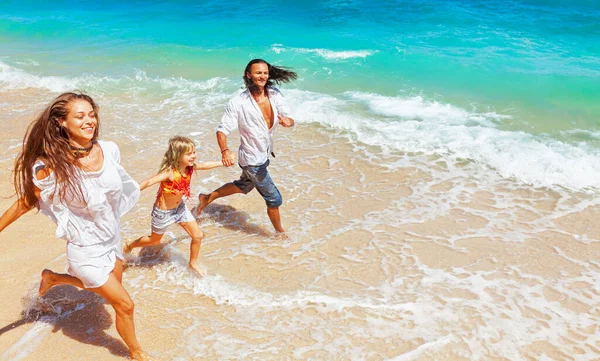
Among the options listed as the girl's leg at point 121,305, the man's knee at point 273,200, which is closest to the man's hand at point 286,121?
the man's knee at point 273,200

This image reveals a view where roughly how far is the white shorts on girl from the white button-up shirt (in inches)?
33.2

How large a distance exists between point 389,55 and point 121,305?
12.8 meters

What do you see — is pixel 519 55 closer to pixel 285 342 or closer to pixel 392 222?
pixel 392 222

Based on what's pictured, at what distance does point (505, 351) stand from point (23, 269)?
4554mm

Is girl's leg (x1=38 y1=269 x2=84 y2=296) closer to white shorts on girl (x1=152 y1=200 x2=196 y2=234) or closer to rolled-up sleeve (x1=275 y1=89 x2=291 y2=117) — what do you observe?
white shorts on girl (x1=152 y1=200 x2=196 y2=234)

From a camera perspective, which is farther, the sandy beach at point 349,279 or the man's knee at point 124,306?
the sandy beach at point 349,279

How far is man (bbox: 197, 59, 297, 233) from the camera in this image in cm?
505

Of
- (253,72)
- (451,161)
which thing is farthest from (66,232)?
(451,161)

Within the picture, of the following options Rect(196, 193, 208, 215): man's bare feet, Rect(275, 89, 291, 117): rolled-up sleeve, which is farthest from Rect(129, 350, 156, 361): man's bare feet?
Rect(275, 89, 291, 117): rolled-up sleeve

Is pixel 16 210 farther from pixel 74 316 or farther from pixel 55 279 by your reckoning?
pixel 74 316

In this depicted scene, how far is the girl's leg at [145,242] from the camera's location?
16.4 ft

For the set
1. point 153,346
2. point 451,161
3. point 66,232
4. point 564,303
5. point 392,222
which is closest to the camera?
point 66,232

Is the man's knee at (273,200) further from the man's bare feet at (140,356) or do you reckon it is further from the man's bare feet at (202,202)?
the man's bare feet at (140,356)

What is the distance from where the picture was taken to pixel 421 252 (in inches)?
219
